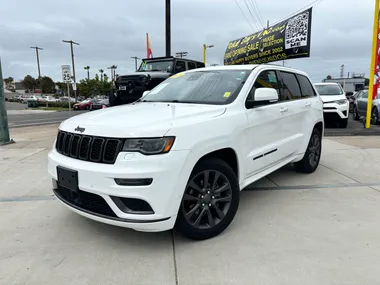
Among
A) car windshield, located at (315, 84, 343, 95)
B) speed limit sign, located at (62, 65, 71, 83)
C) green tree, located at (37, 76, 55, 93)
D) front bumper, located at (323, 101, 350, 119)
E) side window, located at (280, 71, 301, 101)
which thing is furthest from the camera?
green tree, located at (37, 76, 55, 93)

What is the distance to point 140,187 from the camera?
2.63m

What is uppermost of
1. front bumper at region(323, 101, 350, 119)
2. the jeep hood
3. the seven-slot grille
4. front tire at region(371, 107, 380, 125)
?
the jeep hood

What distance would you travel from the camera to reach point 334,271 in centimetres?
262

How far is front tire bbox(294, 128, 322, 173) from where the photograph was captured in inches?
209

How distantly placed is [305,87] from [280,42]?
10.6 m

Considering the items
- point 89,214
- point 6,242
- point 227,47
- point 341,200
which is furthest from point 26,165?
point 227,47

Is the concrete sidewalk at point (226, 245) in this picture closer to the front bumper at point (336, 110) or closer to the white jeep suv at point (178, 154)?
the white jeep suv at point (178, 154)

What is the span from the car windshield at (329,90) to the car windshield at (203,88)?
31.1 feet

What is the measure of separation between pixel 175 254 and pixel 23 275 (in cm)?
128

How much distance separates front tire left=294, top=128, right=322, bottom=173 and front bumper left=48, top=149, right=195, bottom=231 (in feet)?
10.2

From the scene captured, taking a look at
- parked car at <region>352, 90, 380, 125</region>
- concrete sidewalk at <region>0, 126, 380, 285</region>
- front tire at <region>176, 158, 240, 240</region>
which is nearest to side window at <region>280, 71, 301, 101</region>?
concrete sidewalk at <region>0, 126, 380, 285</region>

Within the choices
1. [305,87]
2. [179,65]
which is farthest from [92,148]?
[179,65]

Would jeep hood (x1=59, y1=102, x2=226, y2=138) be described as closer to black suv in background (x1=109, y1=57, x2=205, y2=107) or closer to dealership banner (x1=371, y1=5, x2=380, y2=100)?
black suv in background (x1=109, y1=57, x2=205, y2=107)

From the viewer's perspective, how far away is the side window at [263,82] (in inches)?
145
